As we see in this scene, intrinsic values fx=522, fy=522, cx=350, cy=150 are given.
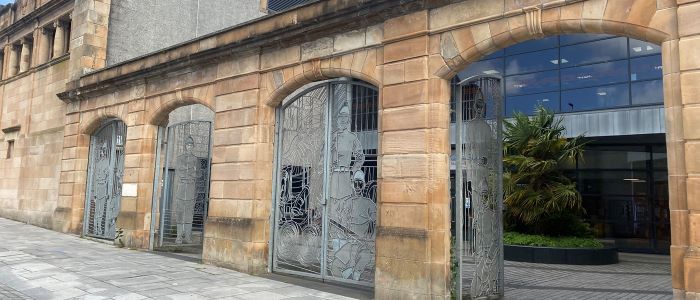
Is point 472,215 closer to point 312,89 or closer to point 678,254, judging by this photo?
point 678,254

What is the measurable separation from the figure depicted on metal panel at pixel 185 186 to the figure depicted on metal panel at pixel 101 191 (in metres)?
2.38

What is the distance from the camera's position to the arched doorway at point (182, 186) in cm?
1304

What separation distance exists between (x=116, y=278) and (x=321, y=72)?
16.1ft

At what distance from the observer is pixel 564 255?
43.2ft

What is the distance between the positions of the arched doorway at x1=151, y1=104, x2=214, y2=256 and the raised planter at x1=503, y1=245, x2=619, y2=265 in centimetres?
836

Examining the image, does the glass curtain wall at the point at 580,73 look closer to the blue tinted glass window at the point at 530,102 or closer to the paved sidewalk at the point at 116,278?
the blue tinted glass window at the point at 530,102

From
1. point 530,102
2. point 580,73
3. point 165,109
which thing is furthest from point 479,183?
point 530,102

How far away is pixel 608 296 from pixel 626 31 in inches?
190

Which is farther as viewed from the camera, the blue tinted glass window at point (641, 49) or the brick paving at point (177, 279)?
the blue tinted glass window at point (641, 49)

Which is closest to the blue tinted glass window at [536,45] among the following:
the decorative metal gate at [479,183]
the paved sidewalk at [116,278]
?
the decorative metal gate at [479,183]

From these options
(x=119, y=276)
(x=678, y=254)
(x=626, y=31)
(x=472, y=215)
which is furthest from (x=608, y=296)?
(x=119, y=276)

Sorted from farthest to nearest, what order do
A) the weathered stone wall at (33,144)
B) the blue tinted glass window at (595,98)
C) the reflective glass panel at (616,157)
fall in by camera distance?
the reflective glass panel at (616,157) → the weathered stone wall at (33,144) → the blue tinted glass window at (595,98)

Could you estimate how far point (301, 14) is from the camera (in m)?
9.24

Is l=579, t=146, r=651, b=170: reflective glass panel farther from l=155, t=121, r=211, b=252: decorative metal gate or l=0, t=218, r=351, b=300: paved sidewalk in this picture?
l=0, t=218, r=351, b=300: paved sidewalk
